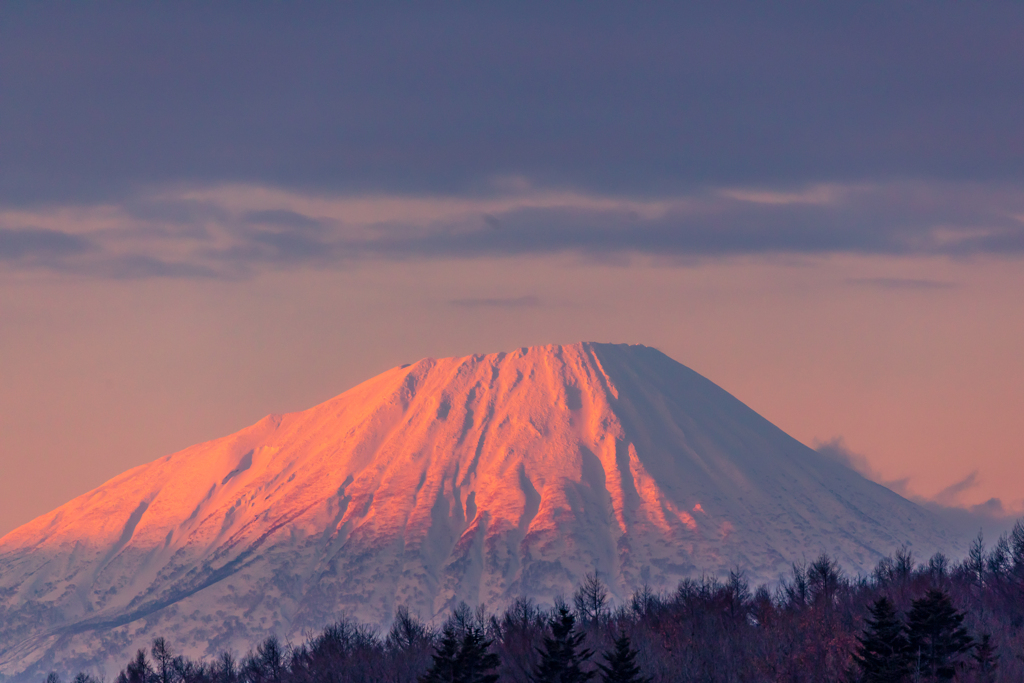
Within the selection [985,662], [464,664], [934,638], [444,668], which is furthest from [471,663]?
[985,662]

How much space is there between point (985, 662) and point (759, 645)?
22.3 metres

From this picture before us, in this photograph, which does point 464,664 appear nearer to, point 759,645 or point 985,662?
point 985,662

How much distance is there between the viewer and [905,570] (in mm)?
122000

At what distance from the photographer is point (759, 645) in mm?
85312

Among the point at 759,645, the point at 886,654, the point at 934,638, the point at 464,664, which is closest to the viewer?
the point at 464,664

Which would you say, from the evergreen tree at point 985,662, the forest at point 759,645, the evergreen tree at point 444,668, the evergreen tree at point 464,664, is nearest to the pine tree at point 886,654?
the forest at point 759,645

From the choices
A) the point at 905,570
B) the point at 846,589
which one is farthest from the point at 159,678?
the point at 905,570

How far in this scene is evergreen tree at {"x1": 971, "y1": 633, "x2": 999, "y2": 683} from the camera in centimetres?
6303

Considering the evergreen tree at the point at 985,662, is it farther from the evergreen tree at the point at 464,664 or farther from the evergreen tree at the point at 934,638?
the evergreen tree at the point at 464,664

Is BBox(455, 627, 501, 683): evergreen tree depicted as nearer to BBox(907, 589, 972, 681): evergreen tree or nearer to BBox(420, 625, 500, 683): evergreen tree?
BBox(420, 625, 500, 683): evergreen tree

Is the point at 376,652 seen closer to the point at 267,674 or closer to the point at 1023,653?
the point at 267,674

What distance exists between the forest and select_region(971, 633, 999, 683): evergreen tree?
9cm

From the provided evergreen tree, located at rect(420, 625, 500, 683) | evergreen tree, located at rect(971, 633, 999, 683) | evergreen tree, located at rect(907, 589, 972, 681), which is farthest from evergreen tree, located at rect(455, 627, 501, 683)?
evergreen tree, located at rect(971, 633, 999, 683)

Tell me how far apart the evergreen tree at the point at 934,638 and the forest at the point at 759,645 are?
53 mm
